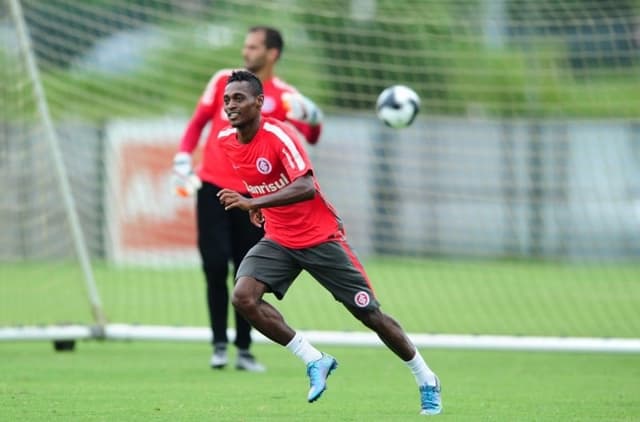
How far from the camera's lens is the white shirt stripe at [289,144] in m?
6.92

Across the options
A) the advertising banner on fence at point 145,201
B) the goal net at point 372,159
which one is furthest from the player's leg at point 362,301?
the advertising banner on fence at point 145,201

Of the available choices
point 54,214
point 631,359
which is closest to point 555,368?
point 631,359

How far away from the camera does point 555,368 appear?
9.53 meters

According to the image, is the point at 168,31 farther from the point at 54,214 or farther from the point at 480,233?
the point at 480,233

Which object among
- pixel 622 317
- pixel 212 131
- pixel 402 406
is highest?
pixel 212 131

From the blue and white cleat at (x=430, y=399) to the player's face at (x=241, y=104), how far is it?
5.80 feet

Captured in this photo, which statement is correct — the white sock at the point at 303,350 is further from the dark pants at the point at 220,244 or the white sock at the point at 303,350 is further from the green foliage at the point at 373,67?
the green foliage at the point at 373,67

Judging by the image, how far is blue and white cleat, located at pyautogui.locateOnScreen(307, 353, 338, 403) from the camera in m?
6.68

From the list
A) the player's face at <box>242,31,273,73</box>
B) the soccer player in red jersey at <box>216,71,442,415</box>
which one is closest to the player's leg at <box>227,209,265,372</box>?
the player's face at <box>242,31,273,73</box>

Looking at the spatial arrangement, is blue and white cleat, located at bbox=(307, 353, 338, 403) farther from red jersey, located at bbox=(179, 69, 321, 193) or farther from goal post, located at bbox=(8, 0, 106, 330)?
goal post, located at bbox=(8, 0, 106, 330)

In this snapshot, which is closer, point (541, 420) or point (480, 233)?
point (541, 420)

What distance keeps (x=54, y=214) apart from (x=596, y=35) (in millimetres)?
5151

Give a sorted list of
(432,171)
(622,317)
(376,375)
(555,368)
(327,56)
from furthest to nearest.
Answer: (432,171)
(622,317)
(327,56)
(555,368)
(376,375)

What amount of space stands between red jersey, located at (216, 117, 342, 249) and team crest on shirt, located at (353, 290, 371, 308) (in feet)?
1.21
